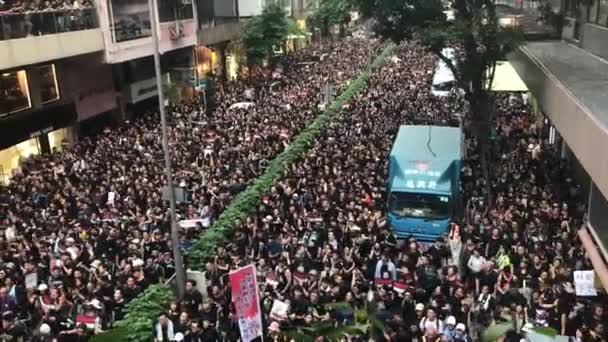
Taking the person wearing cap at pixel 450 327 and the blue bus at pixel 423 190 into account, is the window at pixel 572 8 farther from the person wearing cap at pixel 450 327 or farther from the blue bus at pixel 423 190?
the person wearing cap at pixel 450 327

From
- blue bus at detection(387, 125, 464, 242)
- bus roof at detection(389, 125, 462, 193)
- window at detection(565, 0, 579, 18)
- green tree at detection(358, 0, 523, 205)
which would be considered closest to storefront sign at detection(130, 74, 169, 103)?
green tree at detection(358, 0, 523, 205)

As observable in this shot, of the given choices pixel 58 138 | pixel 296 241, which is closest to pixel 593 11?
pixel 296 241

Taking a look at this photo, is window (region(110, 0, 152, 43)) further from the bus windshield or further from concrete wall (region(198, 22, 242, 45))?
the bus windshield

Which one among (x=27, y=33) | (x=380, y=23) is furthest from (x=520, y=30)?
(x=27, y=33)

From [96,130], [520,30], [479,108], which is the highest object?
[520,30]

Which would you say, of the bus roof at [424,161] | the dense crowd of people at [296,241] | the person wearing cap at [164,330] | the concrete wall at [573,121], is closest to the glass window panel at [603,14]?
the concrete wall at [573,121]

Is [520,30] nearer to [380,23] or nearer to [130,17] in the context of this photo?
[380,23]
